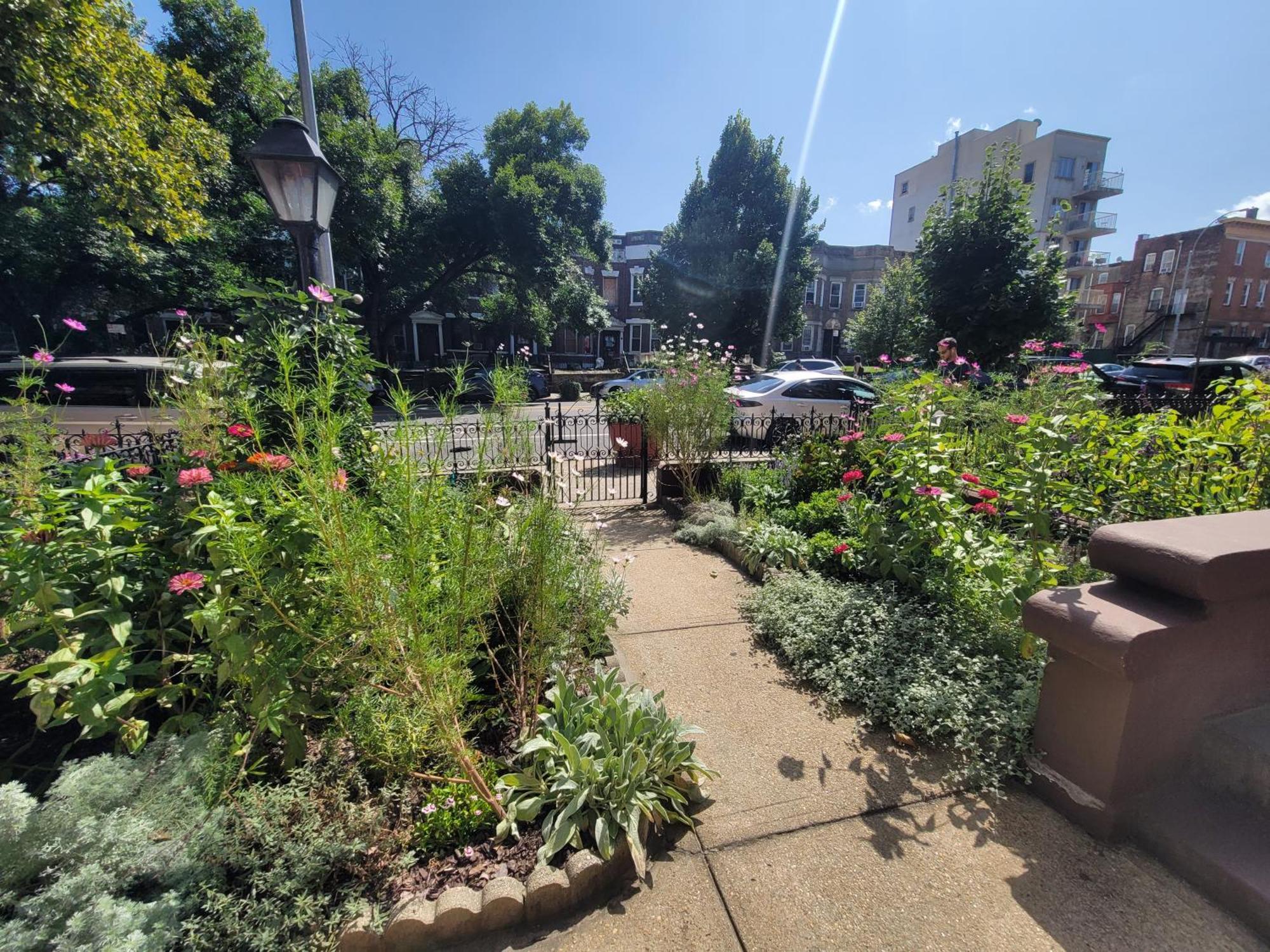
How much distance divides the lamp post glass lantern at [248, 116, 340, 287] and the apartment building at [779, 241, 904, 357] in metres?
35.2

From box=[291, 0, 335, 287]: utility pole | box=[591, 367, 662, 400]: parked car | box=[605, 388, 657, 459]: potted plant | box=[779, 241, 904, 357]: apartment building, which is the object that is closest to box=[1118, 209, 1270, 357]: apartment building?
box=[779, 241, 904, 357]: apartment building

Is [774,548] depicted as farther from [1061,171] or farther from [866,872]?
[1061,171]

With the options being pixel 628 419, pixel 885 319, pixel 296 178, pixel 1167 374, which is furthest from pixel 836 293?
pixel 296 178

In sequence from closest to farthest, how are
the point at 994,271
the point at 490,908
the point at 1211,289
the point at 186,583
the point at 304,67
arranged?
1. the point at 490,908
2. the point at 186,583
3. the point at 304,67
4. the point at 994,271
5. the point at 1211,289

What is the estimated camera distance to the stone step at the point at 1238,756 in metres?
1.98

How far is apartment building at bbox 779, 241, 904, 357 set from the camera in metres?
36.2

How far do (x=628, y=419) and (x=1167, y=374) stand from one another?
19.3 metres

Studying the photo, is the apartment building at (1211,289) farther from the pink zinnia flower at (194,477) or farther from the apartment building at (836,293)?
the pink zinnia flower at (194,477)

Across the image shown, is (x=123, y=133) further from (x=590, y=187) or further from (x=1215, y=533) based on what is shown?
(x=590, y=187)

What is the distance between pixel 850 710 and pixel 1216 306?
4965 centimetres

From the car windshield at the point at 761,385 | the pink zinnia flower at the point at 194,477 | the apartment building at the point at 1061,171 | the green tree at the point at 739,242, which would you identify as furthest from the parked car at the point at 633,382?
the apartment building at the point at 1061,171

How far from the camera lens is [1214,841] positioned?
192cm

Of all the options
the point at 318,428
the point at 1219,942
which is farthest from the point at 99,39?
the point at 1219,942

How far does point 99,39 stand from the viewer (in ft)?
19.6
